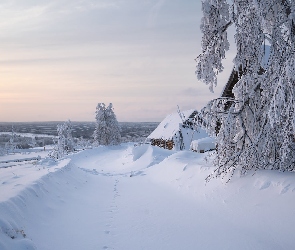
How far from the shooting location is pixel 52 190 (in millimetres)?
9367

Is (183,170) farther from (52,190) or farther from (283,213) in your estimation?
(283,213)

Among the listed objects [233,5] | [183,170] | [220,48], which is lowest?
[183,170]

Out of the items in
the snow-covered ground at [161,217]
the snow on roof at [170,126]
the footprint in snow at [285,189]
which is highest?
the snow on roof at [170,126]

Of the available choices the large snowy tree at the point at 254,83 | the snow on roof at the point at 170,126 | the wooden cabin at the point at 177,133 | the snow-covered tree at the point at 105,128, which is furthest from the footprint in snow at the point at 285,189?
the snow-covered tree at the point at 105,128

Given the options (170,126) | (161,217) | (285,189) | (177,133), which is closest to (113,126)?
(170,126)

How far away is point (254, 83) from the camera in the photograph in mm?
7477

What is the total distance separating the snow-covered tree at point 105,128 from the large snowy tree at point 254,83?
48.3 m

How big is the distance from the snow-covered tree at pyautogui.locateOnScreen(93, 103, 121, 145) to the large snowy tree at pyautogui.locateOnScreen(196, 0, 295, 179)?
48257 mm

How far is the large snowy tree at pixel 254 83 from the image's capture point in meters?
6.31

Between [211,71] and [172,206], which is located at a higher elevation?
[211,71]

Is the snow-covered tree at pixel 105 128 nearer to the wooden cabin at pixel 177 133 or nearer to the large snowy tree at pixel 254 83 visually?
the wooden cabin at pixel 177 133

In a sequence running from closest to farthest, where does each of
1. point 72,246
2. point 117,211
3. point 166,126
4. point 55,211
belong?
point 72,246
point 55,211
point 117,211
point 166,126

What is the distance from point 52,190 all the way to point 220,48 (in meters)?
7.25

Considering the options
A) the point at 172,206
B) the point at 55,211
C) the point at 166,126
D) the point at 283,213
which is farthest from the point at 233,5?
the point at 166,126
